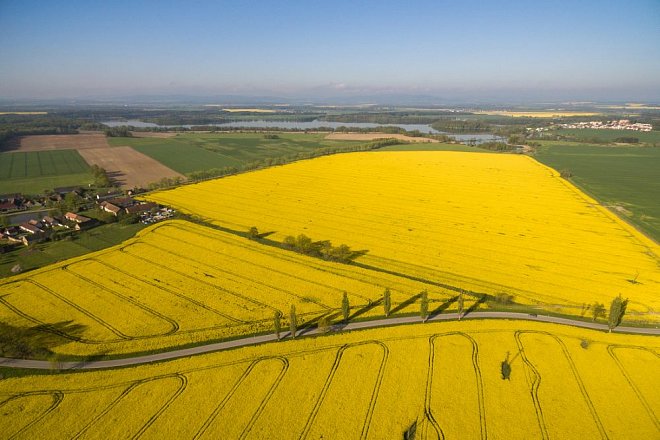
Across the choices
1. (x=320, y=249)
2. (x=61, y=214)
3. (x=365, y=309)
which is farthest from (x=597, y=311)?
(x=61, y=214)

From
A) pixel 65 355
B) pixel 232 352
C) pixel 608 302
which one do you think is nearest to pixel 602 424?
pixel 608 302

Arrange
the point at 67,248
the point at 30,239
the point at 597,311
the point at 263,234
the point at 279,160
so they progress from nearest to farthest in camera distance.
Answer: the point at 597,311, the point at 67,248, the point at 30,239, the point at 263,234, the point at 279,160

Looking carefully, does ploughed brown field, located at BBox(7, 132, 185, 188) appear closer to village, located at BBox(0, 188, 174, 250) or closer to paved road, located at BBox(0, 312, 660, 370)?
village, located at BBox(0, 188, 174, 250)

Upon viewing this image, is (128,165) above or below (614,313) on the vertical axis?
below

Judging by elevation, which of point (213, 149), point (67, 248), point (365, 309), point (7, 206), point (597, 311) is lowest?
point (365, 309)

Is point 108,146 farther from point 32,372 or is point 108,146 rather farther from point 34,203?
point 32,372

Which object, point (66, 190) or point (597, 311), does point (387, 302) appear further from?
point (66, 190)
